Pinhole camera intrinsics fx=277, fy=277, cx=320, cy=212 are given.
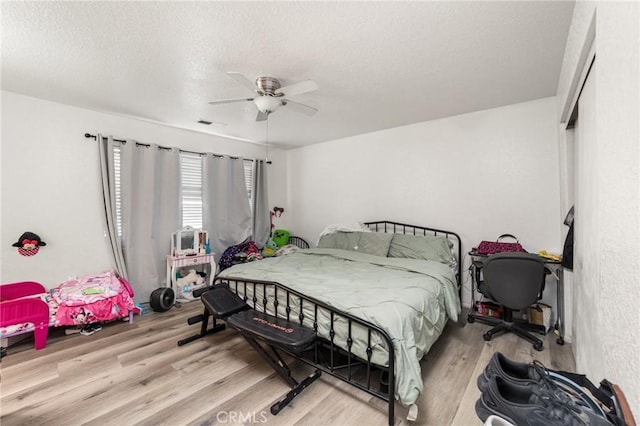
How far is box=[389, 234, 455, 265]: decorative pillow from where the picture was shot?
3.14m

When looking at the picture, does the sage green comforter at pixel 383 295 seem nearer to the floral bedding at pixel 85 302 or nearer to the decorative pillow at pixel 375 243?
the decorative pillow at pixel 375 243

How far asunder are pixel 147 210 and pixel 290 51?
2804 mm

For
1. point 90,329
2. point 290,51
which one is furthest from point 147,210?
point 290,51

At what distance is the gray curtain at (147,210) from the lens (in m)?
3.45

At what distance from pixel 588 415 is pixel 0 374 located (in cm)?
350

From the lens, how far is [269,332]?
189 centimetres

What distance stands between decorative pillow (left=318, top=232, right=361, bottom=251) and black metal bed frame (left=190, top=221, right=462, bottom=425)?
162 centimetres

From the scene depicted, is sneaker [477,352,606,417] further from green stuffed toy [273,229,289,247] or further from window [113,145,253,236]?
green stuffed toy [273,229,289,247]

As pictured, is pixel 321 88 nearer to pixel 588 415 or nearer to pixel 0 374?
pixel 588 415

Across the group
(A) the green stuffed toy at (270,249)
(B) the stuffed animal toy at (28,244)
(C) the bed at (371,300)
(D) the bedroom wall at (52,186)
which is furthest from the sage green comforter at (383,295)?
(B) the stuffed animal toy at (28,244)

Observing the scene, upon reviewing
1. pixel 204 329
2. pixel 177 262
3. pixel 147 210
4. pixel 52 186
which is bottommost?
pixel 204 329

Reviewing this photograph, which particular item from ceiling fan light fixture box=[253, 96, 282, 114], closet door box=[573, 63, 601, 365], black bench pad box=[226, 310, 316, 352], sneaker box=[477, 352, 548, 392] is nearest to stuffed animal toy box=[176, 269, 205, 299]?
black bench pad box=[226, 310, 316, 352]

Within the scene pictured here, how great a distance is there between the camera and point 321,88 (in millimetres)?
2645

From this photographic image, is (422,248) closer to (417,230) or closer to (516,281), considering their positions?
(417,230)
